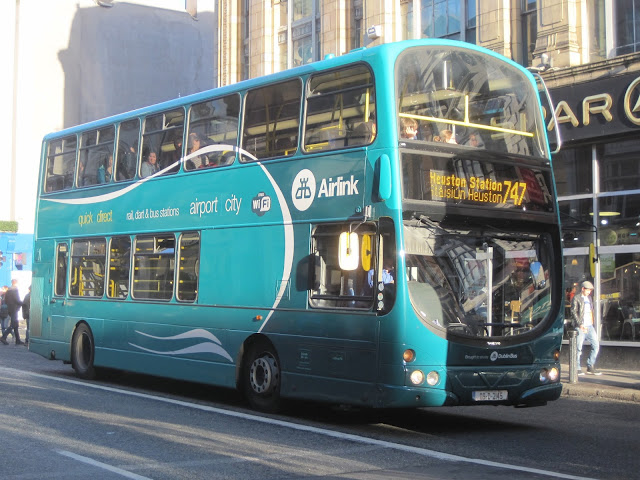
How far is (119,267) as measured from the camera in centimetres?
1561

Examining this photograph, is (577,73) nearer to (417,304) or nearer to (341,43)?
(341,43)

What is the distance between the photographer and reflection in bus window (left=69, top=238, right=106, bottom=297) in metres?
16.1

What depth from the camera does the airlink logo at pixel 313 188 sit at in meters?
11.0

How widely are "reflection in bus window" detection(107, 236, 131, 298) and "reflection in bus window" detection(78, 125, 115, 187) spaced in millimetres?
1219

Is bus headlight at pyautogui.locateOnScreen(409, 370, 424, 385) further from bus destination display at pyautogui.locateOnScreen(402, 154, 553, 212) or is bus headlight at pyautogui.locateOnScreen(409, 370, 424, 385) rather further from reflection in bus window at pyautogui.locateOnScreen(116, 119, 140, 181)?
reflection in bus window at pyautogui.locateOnScreen(116, 119, 140, 181)

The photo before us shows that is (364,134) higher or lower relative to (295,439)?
higher

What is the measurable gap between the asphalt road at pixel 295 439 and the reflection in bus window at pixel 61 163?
4.49 meters

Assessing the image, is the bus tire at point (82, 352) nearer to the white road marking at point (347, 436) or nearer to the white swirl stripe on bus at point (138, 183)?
the white road marking at point (347, 436)

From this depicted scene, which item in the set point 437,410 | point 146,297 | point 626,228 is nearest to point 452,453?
point 437,410

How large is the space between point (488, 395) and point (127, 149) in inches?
309

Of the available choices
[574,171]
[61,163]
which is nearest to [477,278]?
[61,163]

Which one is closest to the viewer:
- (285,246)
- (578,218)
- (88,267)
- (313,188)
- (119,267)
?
(313,188)

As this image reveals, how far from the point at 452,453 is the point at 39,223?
11.4 meters

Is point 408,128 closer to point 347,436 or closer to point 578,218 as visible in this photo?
point 347,436
